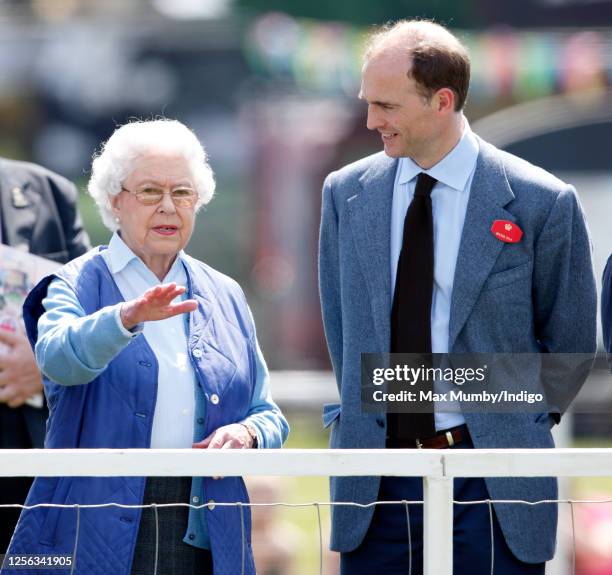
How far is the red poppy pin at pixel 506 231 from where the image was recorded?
2.96 meters

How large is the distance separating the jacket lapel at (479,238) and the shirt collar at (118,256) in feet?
2.13

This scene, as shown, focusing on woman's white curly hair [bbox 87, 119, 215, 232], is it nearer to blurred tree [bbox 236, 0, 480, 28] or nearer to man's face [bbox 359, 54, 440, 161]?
man's face [bbox 359, 54, 440, 161]

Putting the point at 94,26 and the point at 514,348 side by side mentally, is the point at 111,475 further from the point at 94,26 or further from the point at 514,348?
the point at 94,26

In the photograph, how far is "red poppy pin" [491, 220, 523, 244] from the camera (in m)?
2.96

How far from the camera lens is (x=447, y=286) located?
296cm

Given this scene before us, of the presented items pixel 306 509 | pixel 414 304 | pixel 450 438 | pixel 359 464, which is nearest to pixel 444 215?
pixel 414 304

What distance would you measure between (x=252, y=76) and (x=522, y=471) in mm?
12048

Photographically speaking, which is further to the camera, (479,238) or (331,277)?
(331,277)

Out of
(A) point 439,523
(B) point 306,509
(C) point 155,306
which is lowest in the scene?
(A) point 439,523

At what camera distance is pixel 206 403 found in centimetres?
274

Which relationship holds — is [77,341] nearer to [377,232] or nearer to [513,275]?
[377,232]

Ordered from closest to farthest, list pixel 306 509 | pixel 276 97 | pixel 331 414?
pixel 331 414
pixel 306 509
pixel 276 97

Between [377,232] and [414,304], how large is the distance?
0.19 metres

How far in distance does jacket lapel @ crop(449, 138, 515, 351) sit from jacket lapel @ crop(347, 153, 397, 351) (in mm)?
146
